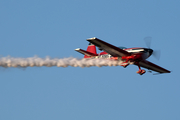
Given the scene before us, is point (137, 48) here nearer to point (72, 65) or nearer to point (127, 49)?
point (127, 49)

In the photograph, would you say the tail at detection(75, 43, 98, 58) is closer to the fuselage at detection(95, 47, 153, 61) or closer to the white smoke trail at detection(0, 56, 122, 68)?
the white smoke trail at detection(0, 56, 122, 68)

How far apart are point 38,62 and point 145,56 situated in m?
10.4

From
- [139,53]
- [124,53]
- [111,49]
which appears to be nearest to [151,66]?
[139,53]

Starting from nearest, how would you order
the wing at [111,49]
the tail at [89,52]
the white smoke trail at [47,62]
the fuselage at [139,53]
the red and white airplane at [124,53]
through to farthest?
the wing at [111,49]
the red and white airplane at [124,53]
the fuselage at [139,53]
the white smoke trail at [47,62]
the tail at [89,52]

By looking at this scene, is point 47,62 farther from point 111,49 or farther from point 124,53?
point 124,53

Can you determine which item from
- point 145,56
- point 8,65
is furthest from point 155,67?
point 8,65

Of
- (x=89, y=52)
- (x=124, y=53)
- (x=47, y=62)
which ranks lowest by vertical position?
(x=124, y=53)

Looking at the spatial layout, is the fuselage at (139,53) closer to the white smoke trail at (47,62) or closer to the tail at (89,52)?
the white smoke trail at (47,62)

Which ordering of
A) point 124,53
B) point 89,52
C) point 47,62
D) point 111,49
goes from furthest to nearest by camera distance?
point 89,52, point 47,62, point 124,53, point 111,49

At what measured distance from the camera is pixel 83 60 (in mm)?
43375

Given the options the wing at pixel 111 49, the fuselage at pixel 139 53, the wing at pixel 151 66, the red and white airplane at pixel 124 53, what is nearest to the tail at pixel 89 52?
the red and white airplane at pixel 124 53

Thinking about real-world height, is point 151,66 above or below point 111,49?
below

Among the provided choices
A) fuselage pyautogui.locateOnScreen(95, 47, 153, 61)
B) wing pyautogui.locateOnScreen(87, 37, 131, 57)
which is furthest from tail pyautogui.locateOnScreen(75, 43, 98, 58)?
fuselage pyautogui.locateOnScreen(95, 47, 153, 61)

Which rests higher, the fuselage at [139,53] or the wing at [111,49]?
the wing at [111,49]
